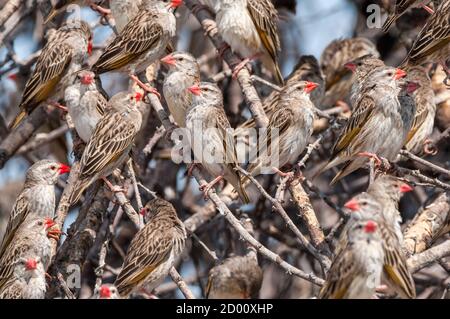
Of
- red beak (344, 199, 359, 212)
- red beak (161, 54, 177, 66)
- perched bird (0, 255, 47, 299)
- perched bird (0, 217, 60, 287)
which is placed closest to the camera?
red beak (344, 199, 359, 212)

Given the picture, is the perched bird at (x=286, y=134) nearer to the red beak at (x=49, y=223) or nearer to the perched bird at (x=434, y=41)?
the perched bird at (x=434, y=41)

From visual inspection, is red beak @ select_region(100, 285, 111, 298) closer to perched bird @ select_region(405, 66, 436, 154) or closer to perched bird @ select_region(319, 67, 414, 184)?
perched bird @ select_region(319, 67, 414, 184)

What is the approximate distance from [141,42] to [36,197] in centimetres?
151

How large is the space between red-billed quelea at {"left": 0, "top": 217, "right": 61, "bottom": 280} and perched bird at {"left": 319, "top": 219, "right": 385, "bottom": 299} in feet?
7.50

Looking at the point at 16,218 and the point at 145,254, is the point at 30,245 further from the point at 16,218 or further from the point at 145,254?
the point at 16,218

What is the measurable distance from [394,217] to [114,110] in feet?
8.99

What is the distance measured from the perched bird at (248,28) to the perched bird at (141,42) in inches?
17.0

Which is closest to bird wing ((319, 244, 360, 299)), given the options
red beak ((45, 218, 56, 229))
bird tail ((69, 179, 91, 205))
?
red beak ((45, 218, 56, 229))

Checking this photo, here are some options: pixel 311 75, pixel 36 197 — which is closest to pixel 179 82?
pixel 36 197

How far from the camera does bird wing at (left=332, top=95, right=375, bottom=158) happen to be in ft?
26.6

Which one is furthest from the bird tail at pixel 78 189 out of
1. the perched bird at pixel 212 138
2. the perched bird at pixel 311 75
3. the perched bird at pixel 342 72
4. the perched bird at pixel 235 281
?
the perched bird at pixel 342 72

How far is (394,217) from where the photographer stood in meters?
6.84

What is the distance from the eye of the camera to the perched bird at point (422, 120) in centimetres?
924

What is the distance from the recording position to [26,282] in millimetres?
6836
